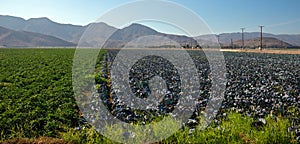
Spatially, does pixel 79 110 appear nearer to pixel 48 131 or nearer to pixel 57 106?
pixel 57 106

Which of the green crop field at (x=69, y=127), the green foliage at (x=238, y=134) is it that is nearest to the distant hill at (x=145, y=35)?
the green foliage at (x=238, y=134)

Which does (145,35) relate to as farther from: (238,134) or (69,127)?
(238,134)

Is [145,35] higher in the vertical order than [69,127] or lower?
higher

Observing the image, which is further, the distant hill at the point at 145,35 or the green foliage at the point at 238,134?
the distant hill at the point at 145,35

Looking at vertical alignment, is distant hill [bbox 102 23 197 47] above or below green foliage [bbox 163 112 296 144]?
above

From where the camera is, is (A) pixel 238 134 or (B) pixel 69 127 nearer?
(A) pixel 238 134

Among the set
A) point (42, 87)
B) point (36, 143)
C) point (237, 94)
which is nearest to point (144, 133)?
point (36, 143)

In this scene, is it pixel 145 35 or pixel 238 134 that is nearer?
pixel 238 134

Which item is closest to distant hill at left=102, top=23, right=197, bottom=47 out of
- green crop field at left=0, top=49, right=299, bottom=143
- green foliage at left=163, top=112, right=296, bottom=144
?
green foliage at left=163, top=112, right=296, bottom=144

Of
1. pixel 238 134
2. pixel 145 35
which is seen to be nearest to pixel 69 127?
pixel 145 35

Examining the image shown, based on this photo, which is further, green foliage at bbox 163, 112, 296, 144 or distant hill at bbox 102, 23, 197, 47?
distant hill at bbox 102, 23, 197, 47

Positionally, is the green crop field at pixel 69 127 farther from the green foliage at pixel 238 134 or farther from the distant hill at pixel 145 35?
the distant hill at pixel 145 35

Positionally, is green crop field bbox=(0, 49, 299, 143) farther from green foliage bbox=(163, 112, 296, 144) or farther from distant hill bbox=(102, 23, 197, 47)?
distant hill bbox=(102, 23, 197, 47)

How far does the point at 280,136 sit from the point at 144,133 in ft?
8.49
